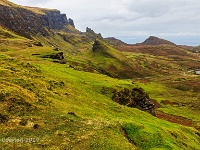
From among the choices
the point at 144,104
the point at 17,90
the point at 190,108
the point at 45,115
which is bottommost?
the point at 190,108

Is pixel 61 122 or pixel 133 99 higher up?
pixel 61 122

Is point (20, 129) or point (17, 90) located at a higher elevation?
point (17, 90)

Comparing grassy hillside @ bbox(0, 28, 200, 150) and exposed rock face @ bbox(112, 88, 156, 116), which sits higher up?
grassy hillside @ bbox(0, 28, 200, 150)

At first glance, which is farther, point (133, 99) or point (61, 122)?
point (133, 99)

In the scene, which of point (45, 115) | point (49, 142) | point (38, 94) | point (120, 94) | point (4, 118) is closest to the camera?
point (49, 142)

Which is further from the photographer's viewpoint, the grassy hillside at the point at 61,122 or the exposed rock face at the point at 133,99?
the exposed rock face at the point at 133,99

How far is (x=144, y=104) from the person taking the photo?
2847 inches

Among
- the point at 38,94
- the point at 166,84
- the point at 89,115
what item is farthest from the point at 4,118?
the point at 166,84

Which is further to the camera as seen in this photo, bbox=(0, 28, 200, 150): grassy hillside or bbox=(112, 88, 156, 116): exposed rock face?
bbox=(112, 88, 156, 116): exposed rock face

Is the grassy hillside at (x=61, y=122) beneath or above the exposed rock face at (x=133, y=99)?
above

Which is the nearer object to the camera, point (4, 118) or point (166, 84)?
point (4, 118)

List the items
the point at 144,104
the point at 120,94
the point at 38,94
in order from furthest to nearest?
the point at 144,104
the point at 120,94
the point at 38,94

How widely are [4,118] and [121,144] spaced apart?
1416 cm

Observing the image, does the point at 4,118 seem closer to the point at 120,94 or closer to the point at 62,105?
the point at 62,105
